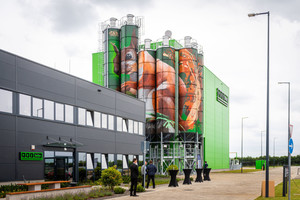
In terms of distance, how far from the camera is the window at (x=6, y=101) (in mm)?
21984

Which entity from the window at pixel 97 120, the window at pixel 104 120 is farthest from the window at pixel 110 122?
the window at pixel 97 120

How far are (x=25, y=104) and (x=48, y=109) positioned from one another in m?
2.56

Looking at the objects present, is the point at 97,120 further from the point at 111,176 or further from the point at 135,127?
the point at 111,176

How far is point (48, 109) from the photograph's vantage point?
86.7 ft

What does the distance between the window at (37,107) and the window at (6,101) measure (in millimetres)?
2250

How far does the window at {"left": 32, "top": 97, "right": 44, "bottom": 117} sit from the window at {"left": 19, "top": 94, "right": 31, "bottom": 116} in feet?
1.40

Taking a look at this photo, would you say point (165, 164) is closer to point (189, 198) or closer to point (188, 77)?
point (188, 77)

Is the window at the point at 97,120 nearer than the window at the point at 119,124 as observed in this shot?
Yes

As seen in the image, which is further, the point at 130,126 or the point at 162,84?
the point at 162,84

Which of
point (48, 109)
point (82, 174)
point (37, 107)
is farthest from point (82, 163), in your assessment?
point (37, 107)

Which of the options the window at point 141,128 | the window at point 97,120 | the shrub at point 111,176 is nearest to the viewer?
the shrub at point 111,176

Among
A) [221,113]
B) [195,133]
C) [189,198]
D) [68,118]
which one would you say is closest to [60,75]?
[68,118]

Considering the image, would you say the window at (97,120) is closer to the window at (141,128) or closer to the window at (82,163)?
the window at (82,163)

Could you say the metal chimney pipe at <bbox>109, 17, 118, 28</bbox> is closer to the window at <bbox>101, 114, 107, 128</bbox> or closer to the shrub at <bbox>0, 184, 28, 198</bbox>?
the window at <bbox>101, 114, 107, 128</bbox>
